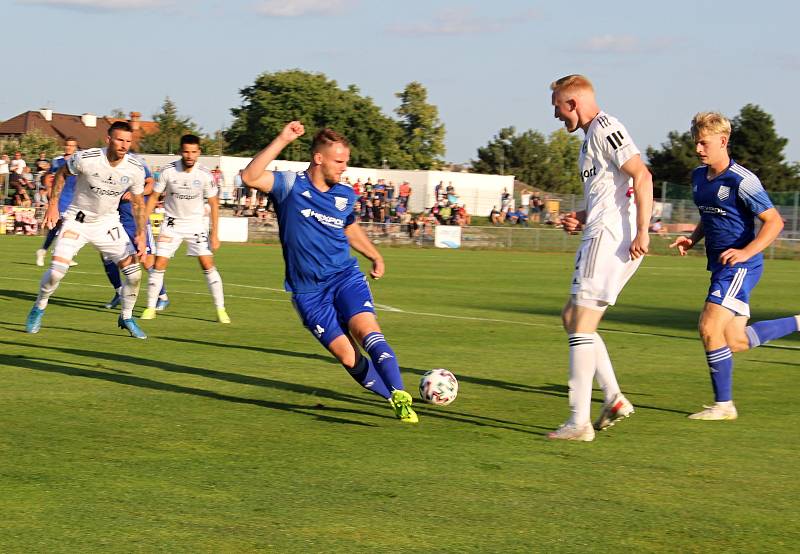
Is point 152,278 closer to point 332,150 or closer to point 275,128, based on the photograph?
point 332,150

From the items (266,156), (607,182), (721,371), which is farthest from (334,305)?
(721,371)

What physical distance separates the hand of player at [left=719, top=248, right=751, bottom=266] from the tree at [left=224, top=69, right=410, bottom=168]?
308 feet

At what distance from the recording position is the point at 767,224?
7.83 meters

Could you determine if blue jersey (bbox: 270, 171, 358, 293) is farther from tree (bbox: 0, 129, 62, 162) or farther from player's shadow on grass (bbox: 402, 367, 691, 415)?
tree (bbox: 0, 129, 62, 162)

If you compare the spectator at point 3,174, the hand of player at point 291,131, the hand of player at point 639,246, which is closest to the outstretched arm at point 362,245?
the hand of player at point 291,131

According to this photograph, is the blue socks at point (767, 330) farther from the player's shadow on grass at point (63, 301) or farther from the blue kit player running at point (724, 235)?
the player's shadow on grass at point (63, 301)

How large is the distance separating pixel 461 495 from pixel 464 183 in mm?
76503

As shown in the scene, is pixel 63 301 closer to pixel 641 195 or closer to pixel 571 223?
pixel 571 223

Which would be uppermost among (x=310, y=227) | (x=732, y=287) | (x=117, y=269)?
(x=310, y=227)

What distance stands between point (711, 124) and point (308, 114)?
97.4m

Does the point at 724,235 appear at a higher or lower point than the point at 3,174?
lower

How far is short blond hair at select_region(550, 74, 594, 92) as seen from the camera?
23.2 feet

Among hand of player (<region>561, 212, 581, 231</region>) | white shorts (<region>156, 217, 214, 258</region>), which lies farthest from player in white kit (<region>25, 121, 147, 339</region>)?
hand of player (<region>561, 212, 581, 231</region>)

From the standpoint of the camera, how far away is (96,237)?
12188 millimetres
